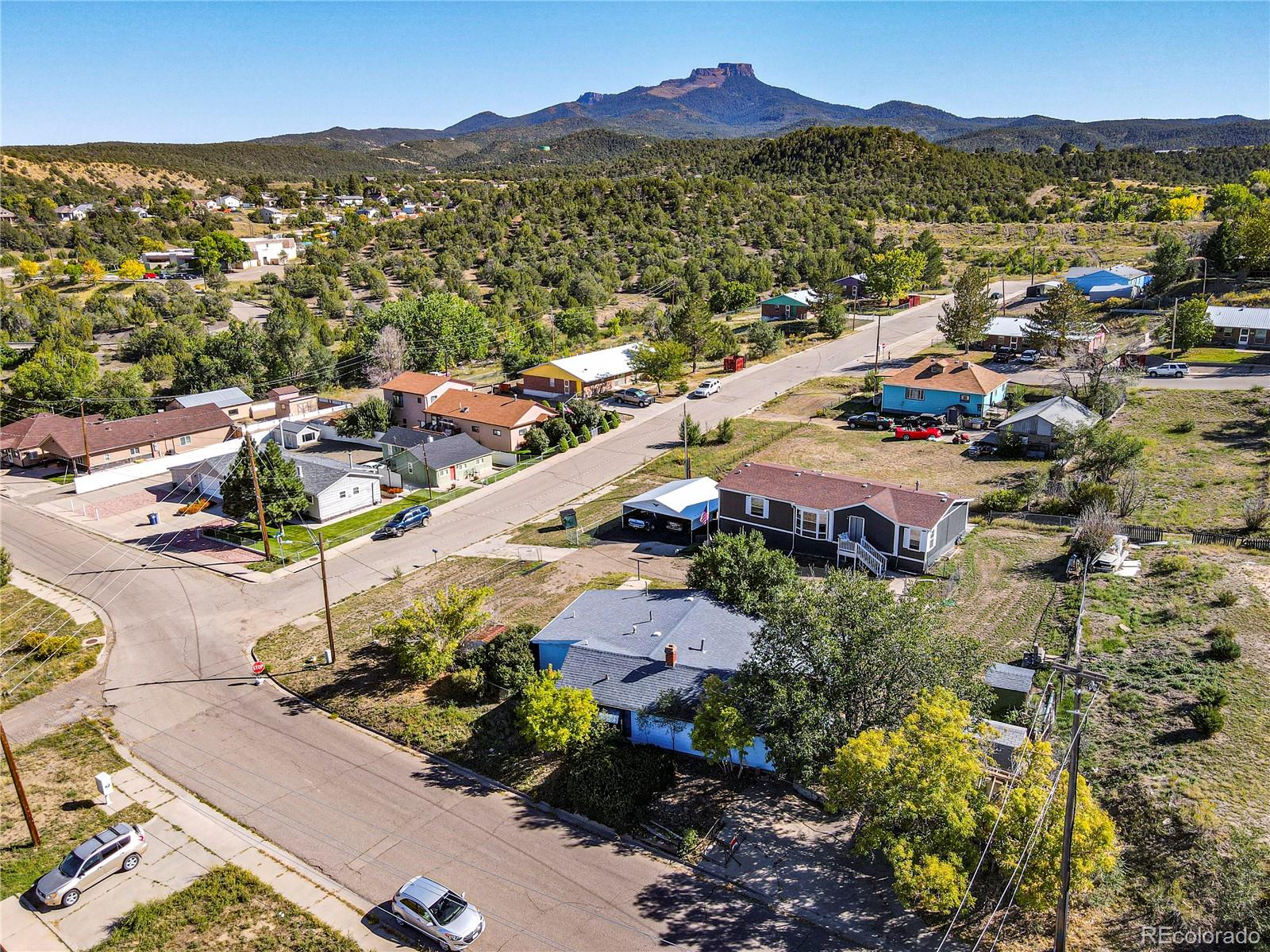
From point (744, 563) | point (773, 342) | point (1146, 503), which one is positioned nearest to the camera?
point (744, 563)

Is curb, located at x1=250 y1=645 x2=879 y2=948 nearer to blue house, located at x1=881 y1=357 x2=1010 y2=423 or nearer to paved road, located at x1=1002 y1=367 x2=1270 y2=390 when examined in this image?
blue house, located at x1=881 y1=357 x2=1010 y2=423

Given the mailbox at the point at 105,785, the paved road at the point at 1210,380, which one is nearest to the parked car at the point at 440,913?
the mailbox at the point at 105,785

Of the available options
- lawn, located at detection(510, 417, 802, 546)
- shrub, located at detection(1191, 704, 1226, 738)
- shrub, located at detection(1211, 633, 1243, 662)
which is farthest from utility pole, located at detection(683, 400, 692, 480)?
shrub, located at detection(1191, 704, 1226, 738)

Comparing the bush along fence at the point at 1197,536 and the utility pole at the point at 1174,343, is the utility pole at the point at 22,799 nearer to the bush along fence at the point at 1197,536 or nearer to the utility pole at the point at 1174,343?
the bush along fence at the point at 1197,536

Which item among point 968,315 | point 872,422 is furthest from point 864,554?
point 968,315

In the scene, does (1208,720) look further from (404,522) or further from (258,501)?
(258,501)

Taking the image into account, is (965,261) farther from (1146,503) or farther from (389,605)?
(389,605)

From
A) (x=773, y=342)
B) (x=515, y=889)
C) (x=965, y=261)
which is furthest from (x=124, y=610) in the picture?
(x=965, y=261)
